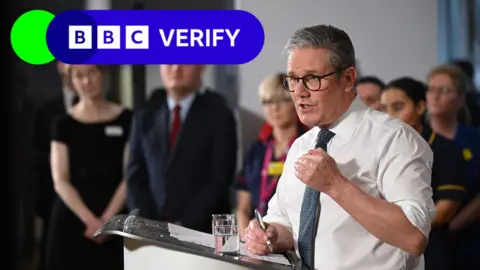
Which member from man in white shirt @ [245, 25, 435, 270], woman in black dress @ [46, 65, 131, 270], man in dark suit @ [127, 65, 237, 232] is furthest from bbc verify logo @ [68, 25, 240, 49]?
man in white shirt @ [245, 25, 435, 270]

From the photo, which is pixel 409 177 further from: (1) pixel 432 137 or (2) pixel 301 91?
(1) pixel 432 137

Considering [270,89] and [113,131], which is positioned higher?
[270,89]

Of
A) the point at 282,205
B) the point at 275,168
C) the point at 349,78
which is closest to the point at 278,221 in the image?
the point at 282,205

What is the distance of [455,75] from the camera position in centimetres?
296

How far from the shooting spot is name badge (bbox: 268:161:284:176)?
2.87 meters

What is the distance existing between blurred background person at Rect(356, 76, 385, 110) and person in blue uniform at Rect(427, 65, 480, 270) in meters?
0.24

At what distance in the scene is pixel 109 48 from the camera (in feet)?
9.77

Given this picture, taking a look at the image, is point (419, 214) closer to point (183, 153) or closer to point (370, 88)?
point (370, 88)

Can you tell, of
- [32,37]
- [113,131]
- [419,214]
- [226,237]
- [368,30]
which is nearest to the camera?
[419,214]

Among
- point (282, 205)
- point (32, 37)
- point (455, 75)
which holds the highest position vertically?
point (32, 37)

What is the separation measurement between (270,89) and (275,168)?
33 cm

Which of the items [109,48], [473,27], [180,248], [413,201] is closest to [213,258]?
[180,248]

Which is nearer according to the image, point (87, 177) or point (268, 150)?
point (268, 150)

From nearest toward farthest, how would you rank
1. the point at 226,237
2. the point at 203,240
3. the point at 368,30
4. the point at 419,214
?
the point at 419,214 → the point at 226,237 → the point at 203,240 → the point at 368,30
